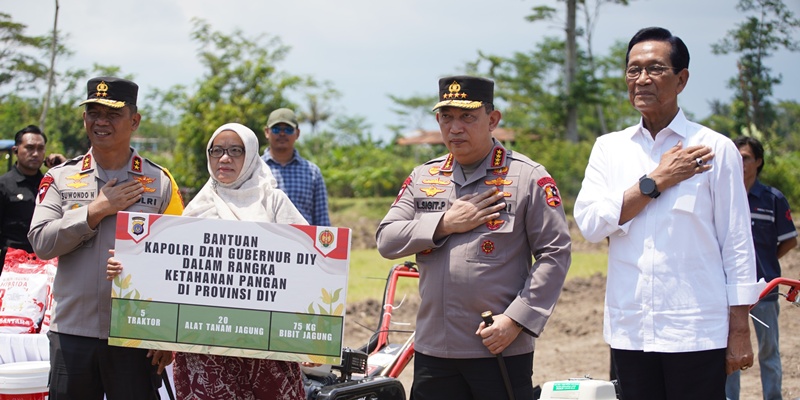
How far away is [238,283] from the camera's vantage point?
3.38m

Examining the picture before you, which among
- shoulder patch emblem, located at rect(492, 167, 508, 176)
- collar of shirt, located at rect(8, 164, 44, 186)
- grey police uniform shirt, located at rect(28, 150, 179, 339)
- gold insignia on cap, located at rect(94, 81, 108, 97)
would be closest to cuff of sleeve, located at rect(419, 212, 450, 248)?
shoulder patch emblem, located at rect(492, 167, 508, 176)

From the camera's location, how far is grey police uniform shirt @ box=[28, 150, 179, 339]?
3.50 m

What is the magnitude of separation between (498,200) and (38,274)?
121 inches

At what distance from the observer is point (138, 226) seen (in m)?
3.42

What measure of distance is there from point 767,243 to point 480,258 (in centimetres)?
328

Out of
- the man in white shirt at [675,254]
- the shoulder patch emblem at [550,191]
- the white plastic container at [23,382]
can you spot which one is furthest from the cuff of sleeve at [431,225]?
the white plastic container at [23,382]

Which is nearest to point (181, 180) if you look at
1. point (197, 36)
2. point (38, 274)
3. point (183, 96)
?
point (183, 96)

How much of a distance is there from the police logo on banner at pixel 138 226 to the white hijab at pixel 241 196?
0.80 ft

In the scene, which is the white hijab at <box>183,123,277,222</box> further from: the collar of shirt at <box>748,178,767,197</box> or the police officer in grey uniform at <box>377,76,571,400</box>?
the collar of shirt at <box>748,178,767,197</box>

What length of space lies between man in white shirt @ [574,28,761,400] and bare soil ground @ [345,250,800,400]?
354 centimetres

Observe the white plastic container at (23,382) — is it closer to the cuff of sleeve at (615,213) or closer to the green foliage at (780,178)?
the cuff of sleeve at (615,213)

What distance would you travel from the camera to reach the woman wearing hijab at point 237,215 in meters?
3.51

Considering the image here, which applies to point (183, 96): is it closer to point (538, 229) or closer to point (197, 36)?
point (197, 36)

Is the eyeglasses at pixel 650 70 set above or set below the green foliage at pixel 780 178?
below
